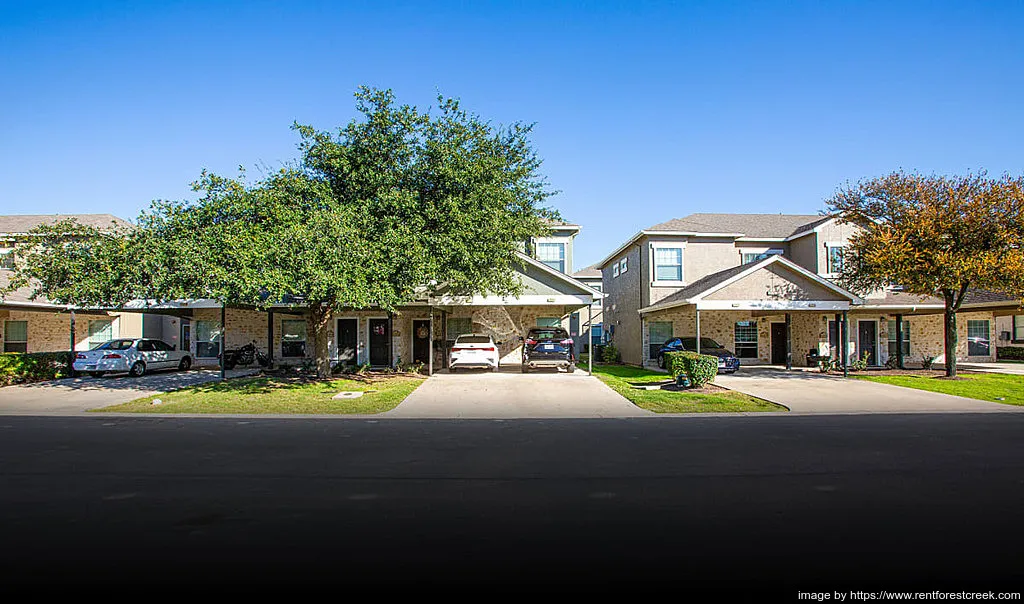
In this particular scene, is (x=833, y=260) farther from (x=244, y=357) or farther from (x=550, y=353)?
(x=244, y=357)

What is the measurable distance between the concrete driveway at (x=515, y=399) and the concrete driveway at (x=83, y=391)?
24.9ft

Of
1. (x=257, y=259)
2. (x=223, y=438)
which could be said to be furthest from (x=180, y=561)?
(x=257, y=259)

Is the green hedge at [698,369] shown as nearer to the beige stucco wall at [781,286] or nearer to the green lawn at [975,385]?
the beige stucco wall at [781,286]

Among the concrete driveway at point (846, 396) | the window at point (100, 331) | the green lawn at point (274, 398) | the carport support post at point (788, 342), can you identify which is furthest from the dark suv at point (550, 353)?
the window at point (100, 331)

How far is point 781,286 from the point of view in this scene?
69.8 ft

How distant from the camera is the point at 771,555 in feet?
14.3

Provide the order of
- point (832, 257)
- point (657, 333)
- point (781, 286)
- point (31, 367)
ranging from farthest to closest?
point (657, 333) → point (832, 257) → point (781, 286) → point (31, 367)

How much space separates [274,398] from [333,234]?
4.62 meters

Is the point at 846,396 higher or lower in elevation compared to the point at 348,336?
lower

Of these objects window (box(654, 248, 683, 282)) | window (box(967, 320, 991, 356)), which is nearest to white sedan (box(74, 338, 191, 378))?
window (box(654, 248, 683, 282))

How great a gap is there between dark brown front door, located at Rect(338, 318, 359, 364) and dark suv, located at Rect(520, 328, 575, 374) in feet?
24.7

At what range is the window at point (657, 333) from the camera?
2616 centimetres

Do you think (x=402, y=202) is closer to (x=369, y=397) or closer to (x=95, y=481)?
(x=369, y=397)


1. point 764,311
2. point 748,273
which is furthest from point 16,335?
point 764,311
